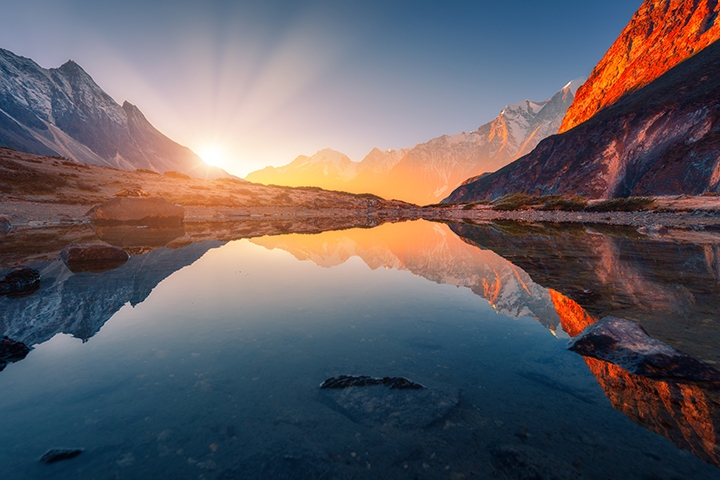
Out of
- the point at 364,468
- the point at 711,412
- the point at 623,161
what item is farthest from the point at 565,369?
the point at 623,161

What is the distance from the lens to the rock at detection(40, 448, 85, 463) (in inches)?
134

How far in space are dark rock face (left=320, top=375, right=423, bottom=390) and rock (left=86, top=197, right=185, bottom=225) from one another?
1431 inches

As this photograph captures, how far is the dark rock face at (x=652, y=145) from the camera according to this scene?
45.2 metres

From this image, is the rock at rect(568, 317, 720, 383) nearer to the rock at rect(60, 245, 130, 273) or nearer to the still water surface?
the still water surface

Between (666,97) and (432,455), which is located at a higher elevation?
(666,97)

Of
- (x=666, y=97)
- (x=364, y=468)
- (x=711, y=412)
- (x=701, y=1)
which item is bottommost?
(x=364, y=468)

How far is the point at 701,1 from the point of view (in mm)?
72062

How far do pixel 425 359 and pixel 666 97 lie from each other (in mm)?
82126

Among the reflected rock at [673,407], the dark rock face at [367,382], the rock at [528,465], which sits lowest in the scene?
the dark rock face at [367,382]

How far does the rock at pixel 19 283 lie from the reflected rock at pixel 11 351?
463 centimetres

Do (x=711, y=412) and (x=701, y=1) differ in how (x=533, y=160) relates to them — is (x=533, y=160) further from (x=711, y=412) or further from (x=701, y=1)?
(x=711, y=412)

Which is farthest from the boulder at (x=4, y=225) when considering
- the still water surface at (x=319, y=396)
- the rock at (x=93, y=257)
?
the still water surface at (x=319, y=396)

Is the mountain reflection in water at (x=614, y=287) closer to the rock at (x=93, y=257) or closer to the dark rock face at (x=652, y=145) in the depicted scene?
the rock at (x=93, y=257)

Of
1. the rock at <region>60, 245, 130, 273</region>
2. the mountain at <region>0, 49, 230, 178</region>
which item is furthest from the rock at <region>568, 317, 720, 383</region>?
the mountain at <region>0, 49, 230, 178</region>
